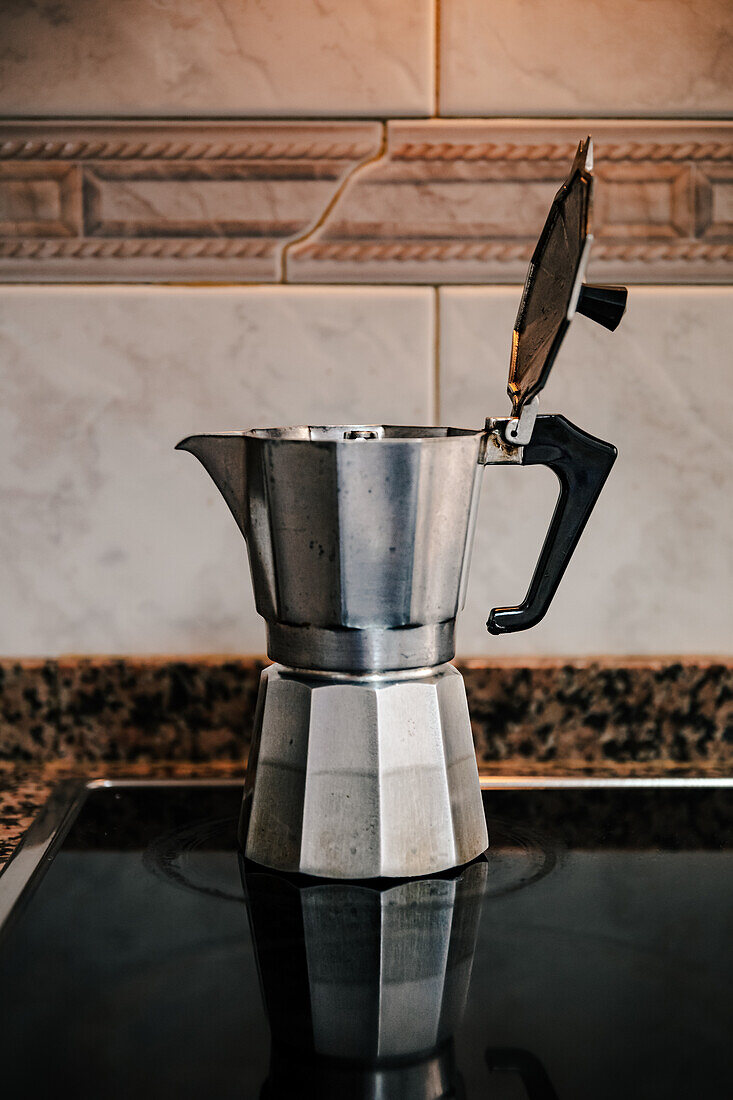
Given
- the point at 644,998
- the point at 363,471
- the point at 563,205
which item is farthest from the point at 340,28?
the point at 644,998

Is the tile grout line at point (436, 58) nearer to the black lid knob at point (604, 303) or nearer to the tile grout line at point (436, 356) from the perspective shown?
the tile grout line at point (436, 356)

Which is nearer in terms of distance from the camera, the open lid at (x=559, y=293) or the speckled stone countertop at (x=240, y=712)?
the open lid at (x=559, y=293)

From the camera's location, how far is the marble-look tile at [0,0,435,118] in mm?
694

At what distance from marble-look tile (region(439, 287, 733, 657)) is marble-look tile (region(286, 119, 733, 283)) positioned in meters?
0.03

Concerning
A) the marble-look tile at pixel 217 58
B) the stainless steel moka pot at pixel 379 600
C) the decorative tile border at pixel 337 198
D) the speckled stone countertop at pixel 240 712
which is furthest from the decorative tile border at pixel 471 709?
the marble-look tile at pixel 217 58

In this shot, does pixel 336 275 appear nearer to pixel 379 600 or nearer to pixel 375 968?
pixel 379 600

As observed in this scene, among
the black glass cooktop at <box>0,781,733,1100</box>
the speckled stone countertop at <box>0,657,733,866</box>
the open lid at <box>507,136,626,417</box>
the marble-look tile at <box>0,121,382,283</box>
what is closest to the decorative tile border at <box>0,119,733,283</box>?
the marble-look tile at <box>0,121,382,283</box>

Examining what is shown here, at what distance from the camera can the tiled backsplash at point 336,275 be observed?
0.70 m

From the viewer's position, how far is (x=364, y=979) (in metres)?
0.44

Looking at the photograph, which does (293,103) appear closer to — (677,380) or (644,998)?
(677,380)

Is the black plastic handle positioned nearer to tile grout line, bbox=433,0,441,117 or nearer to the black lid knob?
the black lid knob

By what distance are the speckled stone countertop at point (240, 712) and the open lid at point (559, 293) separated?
0.83ft

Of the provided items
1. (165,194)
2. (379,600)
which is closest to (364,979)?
(379,600)

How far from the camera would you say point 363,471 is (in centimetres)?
49
